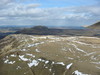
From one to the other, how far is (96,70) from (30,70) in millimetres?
71108

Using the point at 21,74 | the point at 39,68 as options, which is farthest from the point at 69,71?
the point at 21,74

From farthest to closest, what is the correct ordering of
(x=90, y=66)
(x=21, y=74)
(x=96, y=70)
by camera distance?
1. (x=21, y=74)
2. (x=90, y=66)
3. (x=96, y=70)

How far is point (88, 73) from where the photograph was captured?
165500mm

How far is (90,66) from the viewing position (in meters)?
176

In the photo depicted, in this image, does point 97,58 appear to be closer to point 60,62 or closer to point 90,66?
point 90,66

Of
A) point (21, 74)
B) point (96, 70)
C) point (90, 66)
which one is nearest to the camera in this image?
point (96, 70)

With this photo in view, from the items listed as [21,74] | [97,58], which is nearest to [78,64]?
[97,58]

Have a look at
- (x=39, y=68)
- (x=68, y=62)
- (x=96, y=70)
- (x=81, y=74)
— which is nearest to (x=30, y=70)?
(x=39, y=68)

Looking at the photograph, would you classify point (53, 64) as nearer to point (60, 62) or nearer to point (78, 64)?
point (60, 62)

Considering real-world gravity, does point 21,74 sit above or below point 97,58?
below

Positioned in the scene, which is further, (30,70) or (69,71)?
(30,70)

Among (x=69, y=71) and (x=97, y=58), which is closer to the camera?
(x=69, y=71)

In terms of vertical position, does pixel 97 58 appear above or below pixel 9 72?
above

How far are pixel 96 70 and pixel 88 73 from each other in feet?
26.0
